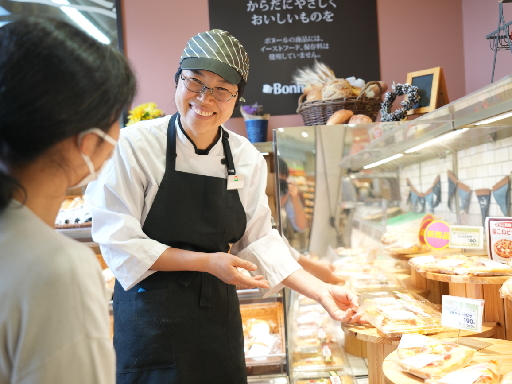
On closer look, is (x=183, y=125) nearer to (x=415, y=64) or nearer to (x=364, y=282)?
(x=364, y=282)

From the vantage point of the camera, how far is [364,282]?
2.24 meters

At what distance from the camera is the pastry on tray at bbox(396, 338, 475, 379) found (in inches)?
46.5

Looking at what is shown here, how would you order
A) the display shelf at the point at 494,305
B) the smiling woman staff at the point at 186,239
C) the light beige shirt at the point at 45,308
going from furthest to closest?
the display shelf at the point at 494,305
the smiling woman staff at the point at 186,239
the light beige shirt at the point at 45,308

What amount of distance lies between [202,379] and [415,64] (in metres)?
2.92

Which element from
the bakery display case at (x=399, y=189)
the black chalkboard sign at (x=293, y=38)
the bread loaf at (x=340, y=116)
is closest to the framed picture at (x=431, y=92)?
the bread loaf at (x=340, y=116)

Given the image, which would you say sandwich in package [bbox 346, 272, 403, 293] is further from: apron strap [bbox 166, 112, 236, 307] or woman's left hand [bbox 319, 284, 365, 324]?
apron strap [bbox 166, 112, 236, 307]

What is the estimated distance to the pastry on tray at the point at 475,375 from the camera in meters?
1.13

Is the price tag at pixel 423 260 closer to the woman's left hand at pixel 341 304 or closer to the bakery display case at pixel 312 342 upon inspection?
the woman's left hand at pixel 341 304

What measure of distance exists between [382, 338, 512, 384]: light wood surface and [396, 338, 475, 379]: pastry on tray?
2 cm

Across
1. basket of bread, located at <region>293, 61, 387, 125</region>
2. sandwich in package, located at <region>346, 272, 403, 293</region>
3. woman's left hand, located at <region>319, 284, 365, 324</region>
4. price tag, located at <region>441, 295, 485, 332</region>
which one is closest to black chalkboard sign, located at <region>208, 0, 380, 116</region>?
basket of bread, located at <region>293, 61, 387, 125</region>

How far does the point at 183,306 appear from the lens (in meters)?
1.72

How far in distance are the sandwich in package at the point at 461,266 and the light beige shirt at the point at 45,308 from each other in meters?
1.33

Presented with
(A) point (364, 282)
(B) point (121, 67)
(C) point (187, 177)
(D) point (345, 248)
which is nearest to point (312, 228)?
(D) point (345, 248)

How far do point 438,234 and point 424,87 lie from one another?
1.18 meters
